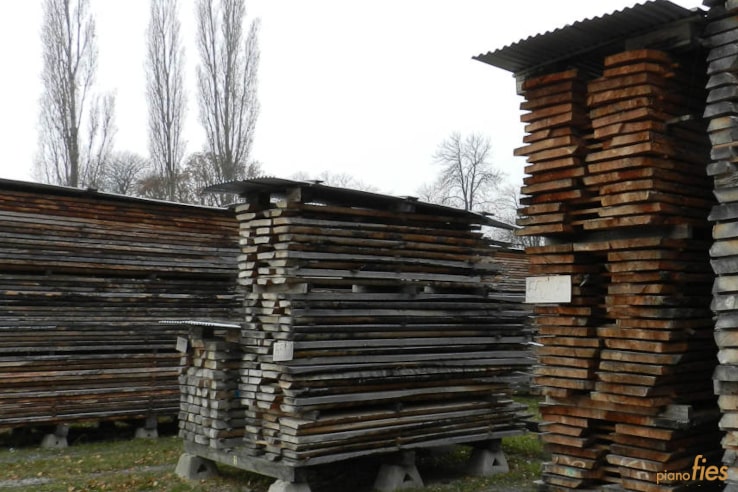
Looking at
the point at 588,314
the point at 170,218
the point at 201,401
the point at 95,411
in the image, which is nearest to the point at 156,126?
the point at 170,218

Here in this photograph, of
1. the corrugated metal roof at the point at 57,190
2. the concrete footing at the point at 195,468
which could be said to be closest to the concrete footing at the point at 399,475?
the concrete footing at the point at 195,468

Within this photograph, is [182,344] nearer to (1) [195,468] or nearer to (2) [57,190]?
(1) [195,468]

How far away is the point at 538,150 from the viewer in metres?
8.53

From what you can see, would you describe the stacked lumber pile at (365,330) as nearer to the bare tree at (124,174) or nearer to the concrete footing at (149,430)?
the concrete footing at (149,430)

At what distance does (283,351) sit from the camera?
998 cm

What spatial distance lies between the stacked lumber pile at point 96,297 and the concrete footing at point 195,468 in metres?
4.10

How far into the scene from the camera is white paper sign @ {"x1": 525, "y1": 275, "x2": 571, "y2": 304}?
8172 millimetres

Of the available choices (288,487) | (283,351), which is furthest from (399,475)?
(283,351)

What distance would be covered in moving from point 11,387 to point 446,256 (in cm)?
861

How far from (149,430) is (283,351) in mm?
6980

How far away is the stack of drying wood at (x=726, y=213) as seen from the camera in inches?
261

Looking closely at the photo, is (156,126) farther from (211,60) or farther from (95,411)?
(95,411)

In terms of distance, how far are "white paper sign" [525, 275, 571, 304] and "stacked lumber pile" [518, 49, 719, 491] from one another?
108 mm

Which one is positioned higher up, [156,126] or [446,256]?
[156,126]
